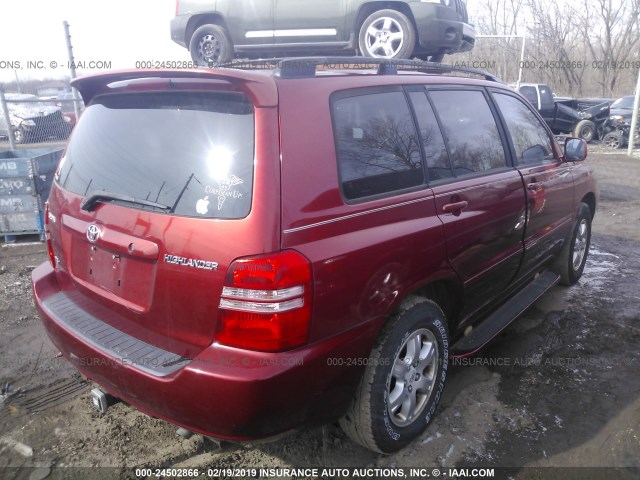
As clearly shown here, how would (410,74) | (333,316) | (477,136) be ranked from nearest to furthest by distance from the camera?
(333,316), (410,74), (477,136)

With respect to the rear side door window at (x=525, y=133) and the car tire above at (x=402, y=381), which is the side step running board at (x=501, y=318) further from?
the rear side door window at (x=525, y=133)

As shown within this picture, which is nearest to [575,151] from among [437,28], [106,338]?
[437,28]

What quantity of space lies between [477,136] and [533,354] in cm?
168

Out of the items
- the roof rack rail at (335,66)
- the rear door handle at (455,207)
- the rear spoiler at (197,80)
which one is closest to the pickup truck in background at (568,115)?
the roof rack rail at (335,66)

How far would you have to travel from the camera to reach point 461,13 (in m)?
5.16

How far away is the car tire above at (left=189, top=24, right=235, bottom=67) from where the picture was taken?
5012 mm

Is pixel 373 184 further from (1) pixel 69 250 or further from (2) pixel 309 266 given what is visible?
(1) pixel 69 250

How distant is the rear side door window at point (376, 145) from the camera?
86.2 inches

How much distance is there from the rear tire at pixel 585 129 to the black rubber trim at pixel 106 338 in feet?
58.5

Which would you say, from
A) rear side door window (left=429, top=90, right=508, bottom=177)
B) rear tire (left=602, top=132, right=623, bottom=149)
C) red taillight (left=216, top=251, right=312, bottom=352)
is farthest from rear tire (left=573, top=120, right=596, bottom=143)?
red taillight (left=216, top=251, right=312, bottom=352)

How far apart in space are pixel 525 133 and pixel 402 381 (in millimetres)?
2318

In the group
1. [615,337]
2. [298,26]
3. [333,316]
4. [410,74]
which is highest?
[298,26]

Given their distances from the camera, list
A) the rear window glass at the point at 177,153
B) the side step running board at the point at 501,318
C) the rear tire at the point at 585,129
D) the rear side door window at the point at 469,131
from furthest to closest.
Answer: the rear tire at the point at 585,129, the side step running board at the point at 501,318, the rear side door window at the point at 469,131, the rear window glass at the point at 177,153

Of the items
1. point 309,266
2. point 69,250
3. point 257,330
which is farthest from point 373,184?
point 69,250
